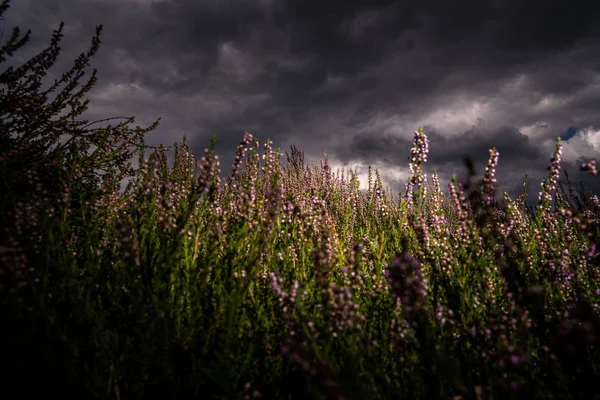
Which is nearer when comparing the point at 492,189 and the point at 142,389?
the point at 142,389

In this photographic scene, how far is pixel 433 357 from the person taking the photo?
158cm

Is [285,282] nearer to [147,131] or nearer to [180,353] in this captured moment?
[180,353]

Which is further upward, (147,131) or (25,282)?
(147,131)

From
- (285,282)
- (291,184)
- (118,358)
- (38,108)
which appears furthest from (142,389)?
(291,184)

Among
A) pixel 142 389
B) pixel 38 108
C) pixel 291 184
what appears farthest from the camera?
pixel 291 184

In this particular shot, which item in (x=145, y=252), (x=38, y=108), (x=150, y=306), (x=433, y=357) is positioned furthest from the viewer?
(x=38, y=108)

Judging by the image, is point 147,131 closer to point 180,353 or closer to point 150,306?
point 150,306

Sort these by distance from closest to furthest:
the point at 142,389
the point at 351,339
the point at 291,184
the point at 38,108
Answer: the point at 351,339
the point at 142,389
the point at 38,108
the point at 291,184

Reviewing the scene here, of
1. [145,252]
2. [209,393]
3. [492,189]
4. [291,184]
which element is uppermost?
[291,184]

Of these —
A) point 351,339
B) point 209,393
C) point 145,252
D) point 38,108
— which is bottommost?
point 209,393

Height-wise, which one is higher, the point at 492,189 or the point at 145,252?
the point at 492,189

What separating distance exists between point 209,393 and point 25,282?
106cm

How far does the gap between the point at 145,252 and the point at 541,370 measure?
2508 mm

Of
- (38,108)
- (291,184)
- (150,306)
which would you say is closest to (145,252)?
(150,306)
